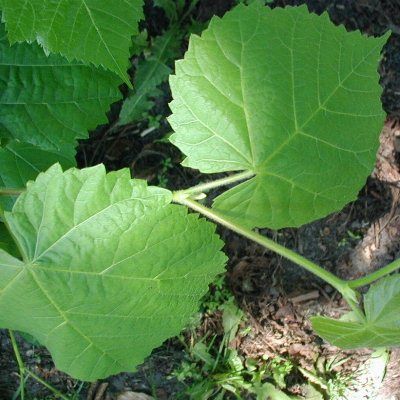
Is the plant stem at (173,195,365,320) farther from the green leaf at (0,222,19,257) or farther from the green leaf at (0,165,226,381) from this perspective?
the green leaf at (0,222,19,257)

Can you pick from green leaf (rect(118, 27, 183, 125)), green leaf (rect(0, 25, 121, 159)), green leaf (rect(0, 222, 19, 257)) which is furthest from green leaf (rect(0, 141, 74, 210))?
green leaf (rect(118, 27, 183, 125))

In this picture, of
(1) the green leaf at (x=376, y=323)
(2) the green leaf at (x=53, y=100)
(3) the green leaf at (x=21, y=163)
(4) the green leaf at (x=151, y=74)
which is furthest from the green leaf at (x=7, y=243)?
(4) the green leaf at (x=151, y=74)

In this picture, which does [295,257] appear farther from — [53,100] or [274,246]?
[53,100]

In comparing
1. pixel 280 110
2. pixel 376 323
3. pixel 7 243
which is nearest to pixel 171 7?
pixel 280 110

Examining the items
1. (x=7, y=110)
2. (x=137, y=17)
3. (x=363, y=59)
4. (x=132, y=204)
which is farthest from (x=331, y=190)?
(x=7, y=110)

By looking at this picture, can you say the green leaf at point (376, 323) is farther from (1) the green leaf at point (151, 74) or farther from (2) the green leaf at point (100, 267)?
(1) the green leaf at point (151, 74)

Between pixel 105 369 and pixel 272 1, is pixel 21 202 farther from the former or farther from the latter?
pixel 272 1
